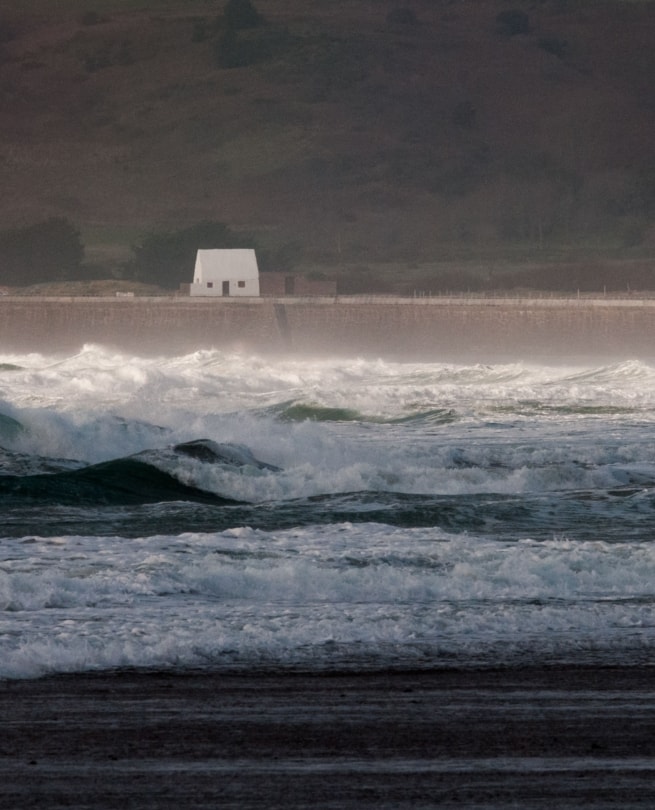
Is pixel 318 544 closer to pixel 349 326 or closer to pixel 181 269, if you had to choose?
pixel 349 326

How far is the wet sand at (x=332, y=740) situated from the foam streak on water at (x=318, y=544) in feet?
1.53

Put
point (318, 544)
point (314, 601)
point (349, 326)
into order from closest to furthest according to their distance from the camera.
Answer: point (314, 601) → point (318, 544) → point (349, 326)

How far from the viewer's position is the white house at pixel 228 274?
90.4 metres

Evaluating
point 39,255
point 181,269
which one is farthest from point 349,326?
point 39,255

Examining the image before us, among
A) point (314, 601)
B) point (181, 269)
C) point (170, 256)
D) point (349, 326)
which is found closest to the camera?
point (314, 601)

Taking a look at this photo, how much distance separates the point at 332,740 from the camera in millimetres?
6633

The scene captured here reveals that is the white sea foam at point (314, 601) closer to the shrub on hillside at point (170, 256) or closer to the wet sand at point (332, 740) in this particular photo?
Result: the wet sand at point (332, 740)

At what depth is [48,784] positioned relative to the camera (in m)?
5.97

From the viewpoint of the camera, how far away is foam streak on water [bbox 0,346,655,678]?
860 cm

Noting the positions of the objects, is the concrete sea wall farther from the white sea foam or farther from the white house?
the white sea foam

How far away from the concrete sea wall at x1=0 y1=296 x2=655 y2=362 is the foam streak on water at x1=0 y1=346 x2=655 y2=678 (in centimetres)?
4339

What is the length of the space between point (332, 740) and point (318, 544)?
5590 mm

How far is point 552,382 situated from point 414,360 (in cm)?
2775

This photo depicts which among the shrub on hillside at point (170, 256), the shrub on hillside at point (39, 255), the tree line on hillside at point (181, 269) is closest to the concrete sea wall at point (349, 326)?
the tree line on hillside at point (181, 269)
